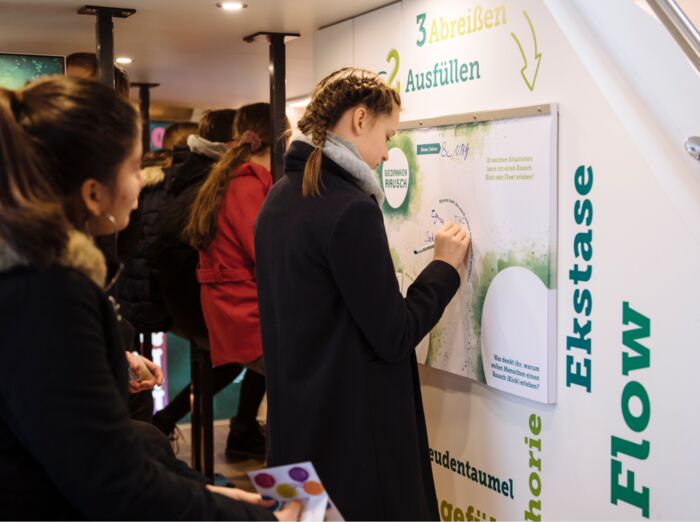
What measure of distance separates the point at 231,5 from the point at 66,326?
2.33 metres

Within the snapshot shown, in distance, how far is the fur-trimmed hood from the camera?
1.29 m

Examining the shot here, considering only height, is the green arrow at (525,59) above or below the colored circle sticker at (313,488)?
above

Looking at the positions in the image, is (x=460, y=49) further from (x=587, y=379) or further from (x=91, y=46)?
(x=91, y=46)

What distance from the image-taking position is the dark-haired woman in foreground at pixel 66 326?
125 centimetres

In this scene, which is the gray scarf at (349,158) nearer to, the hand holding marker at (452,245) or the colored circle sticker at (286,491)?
the hand holding marker at (452,245)

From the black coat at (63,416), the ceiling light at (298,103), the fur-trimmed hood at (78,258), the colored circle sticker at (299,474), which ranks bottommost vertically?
the colored circle sticker at (299,474)

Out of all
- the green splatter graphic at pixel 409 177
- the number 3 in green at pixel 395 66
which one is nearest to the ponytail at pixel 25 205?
the green splatter graphic at pixel 409 177

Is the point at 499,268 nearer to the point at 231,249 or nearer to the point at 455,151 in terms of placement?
the point at 455,151

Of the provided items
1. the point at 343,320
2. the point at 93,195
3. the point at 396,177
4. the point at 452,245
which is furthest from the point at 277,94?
the point at 93,195

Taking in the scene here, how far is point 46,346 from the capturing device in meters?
1.25

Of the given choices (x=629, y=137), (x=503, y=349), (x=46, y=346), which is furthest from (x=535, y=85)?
(x=46, y=346)

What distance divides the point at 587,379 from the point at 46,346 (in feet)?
4.97

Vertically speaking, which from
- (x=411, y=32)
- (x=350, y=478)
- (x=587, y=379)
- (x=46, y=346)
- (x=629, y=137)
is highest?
(x=411, y=32)

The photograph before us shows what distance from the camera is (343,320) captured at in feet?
7.59
